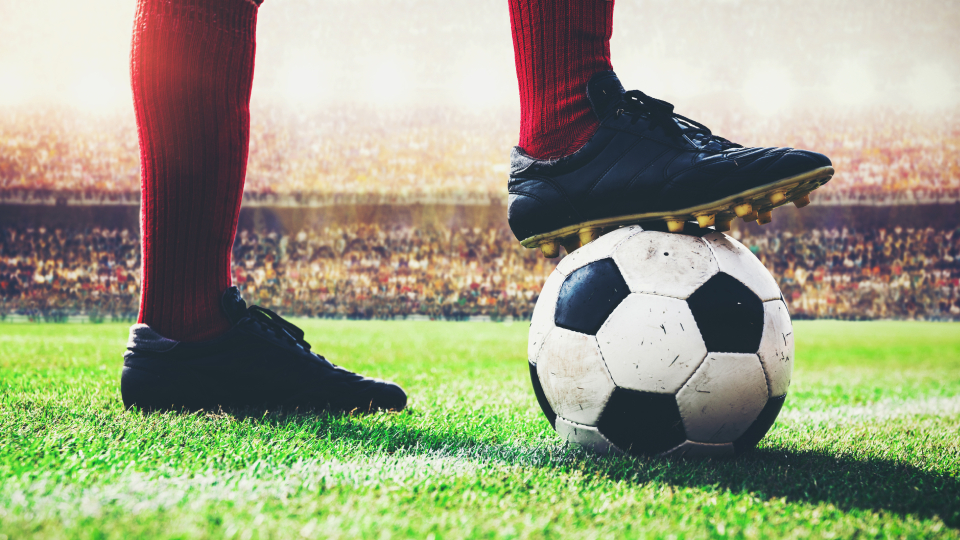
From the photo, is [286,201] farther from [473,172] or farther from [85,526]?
[85,526]

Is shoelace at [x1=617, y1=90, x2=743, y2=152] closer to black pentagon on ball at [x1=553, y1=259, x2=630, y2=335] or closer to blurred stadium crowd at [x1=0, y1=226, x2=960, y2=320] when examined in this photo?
black pentagon on ball at [x1=553, y1=259, x2=630, y2=335]

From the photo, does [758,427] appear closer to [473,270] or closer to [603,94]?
[603,94]

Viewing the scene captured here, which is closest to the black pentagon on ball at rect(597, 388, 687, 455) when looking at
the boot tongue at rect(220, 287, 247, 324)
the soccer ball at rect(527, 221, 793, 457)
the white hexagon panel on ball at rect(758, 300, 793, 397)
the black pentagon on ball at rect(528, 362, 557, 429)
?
the soccer ball at rect(527, 221, 793, 457)

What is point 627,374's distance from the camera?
110 cm

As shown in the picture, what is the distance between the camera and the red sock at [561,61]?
134 cm

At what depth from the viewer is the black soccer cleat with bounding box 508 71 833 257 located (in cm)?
113

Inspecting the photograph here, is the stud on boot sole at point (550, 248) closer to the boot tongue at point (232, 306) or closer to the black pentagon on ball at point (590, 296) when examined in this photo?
the black pentagon on ball at point (590, 296)

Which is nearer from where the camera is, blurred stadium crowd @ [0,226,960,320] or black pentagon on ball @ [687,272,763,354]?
black pentagon on ball @ [687,272,763,354]

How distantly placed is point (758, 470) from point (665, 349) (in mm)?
292

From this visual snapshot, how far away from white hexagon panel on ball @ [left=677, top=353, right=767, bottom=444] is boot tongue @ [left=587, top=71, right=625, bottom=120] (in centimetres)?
62

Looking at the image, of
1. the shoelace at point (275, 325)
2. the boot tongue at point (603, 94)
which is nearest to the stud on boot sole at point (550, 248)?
the boot tongue at point (603, 94)

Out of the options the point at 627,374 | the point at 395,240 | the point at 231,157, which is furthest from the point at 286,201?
the point at 627,374

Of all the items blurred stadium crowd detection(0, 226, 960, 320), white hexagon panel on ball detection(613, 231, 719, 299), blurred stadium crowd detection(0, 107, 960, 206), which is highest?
blurred stadium crowd detection(0, 107, 960, 206)

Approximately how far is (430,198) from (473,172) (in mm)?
1363
